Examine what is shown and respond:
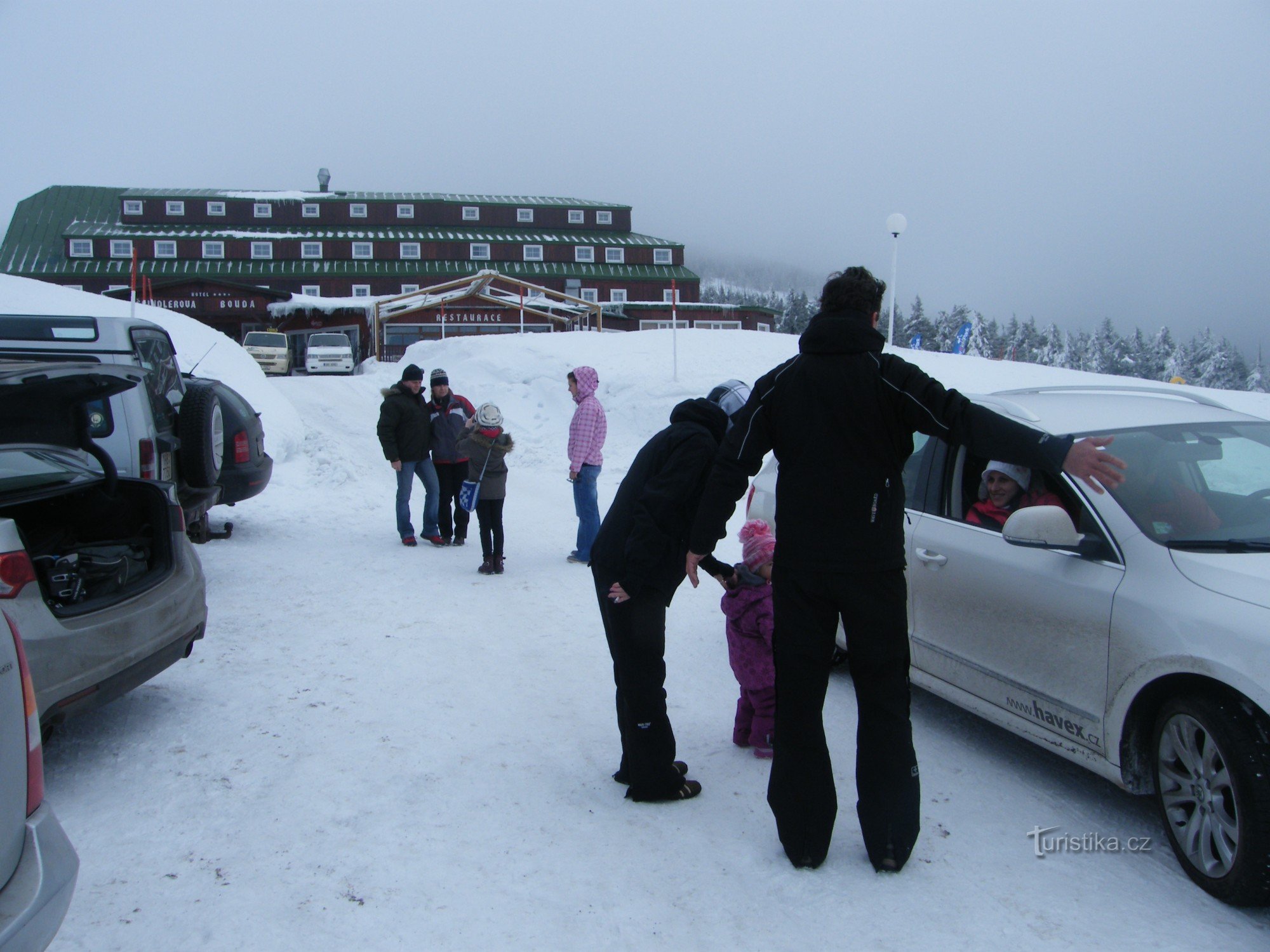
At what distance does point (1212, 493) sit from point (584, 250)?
181ft

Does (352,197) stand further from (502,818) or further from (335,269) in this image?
(502,818)

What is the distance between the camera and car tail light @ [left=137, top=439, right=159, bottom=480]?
6172 mm

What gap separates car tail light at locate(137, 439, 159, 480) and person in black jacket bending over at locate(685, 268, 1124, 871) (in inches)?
185

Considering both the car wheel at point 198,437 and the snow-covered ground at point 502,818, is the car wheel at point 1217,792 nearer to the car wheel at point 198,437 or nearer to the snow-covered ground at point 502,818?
the snow-covered ground at point 502,818

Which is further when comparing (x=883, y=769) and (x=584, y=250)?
(x=584, y=250)

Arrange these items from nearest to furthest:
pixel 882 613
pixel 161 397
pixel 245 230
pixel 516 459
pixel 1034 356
A: pixel 882 613, pixel 161 397, pixel 516 459, pixel 245 230, pixel 1034 356

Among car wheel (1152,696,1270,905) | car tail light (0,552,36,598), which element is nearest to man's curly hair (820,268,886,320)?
car wheel (1152,696,1270,905)

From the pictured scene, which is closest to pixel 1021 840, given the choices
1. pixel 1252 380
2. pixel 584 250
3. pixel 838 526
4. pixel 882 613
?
pixel 882 613

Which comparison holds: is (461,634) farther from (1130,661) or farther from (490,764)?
(1130,661)

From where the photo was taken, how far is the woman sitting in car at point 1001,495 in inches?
160

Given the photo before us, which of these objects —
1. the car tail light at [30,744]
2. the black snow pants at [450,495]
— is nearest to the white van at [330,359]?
the black snow pants at [450,495]

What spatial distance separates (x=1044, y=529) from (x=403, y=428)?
7.28 metres

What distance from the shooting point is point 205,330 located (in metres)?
19.3

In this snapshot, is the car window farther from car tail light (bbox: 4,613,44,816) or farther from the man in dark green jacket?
car tail light (bbox: 4,613,44,816)
